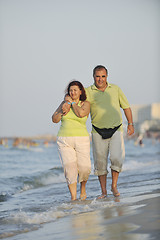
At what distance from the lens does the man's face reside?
5648 mm

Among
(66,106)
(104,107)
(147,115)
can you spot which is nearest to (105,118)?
(104,107)

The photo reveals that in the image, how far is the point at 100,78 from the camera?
566 centimetres

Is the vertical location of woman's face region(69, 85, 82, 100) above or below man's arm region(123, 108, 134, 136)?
above

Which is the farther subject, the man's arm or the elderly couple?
the man's arm

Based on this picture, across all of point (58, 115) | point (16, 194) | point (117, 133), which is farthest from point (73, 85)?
point (16, 194)

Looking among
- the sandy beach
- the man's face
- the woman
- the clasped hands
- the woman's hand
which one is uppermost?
the man's face

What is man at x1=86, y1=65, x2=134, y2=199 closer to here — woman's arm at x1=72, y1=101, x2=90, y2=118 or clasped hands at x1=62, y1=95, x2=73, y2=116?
woman's arm at x1=72, y1=101, x2=90, y2=118

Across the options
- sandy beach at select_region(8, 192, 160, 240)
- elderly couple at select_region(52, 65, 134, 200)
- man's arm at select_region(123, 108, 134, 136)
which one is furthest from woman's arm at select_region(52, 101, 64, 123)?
sandy beach at select_region(8, 192, 160, 240)

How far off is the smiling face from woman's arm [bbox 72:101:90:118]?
1.29 ft

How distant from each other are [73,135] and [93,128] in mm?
538

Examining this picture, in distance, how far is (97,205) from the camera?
16.0 ft

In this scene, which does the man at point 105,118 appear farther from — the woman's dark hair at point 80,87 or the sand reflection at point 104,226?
the sand reflection at point 104,226

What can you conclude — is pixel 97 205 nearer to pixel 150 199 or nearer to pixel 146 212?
pixel 150 199

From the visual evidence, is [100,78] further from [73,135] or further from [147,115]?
[147,115]
